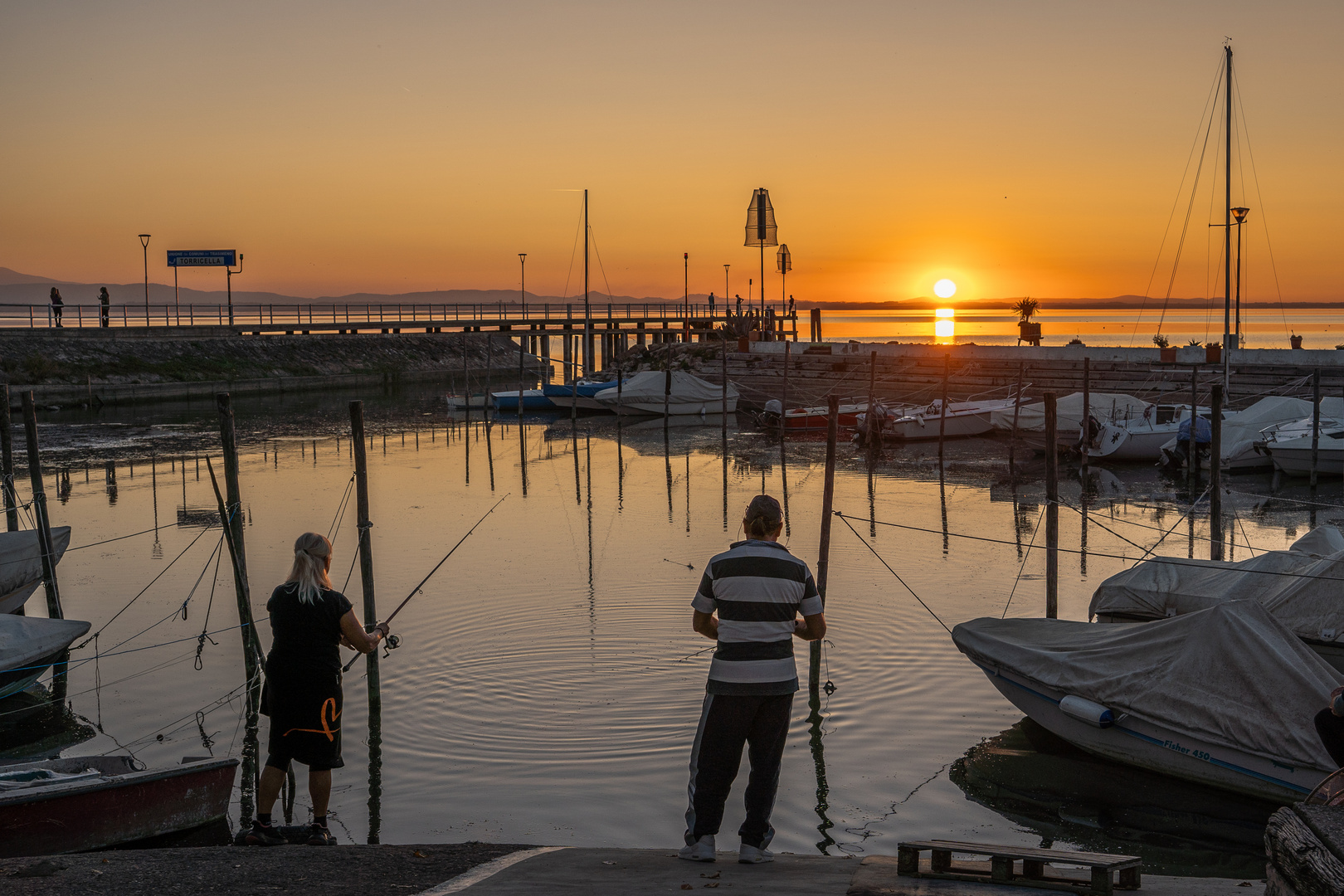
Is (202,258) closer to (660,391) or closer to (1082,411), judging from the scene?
(660,391)

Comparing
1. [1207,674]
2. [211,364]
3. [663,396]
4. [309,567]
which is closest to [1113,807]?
[1207,674]

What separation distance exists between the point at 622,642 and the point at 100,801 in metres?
6.92

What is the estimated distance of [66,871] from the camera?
6.32 metres

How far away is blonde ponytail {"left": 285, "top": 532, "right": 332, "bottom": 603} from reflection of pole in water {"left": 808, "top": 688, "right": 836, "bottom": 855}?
4178mm

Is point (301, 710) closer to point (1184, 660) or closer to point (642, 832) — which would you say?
point (642, 832)

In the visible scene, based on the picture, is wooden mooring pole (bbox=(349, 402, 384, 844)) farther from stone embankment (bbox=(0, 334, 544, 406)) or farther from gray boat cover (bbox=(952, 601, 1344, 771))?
stone embankment (bbox=(0, 334, 544, 406))

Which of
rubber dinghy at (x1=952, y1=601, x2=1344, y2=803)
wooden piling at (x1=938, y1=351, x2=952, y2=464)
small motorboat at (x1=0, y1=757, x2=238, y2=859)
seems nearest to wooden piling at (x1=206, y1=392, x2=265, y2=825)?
small motorboat at (x1=0, y1=757, x2=238, y2=859)

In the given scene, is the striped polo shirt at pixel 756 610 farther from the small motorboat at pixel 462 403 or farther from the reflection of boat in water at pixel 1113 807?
the small motorboat at pixel 462 403

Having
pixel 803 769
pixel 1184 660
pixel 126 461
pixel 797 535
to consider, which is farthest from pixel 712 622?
pixel 126 461

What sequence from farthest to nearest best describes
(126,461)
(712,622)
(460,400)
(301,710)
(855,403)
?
1. (460,400)
2. (855,403)
3. (126,461)
4. (301,710)
5. (712,622)

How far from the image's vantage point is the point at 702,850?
6.29 meters

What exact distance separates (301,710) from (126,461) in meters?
27.0

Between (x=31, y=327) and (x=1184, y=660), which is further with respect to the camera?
(x=31, y=327)

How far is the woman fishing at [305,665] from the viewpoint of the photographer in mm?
6891
